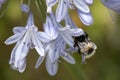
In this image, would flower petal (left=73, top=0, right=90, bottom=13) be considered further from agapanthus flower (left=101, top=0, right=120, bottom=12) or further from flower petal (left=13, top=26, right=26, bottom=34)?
flower petal (left=13, top=26, right=26, bottom=34)

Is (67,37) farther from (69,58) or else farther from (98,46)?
(98,46)

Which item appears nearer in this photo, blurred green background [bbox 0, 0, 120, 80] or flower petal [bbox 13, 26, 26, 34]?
flower petal [bbox 13, 26, 26, 34]

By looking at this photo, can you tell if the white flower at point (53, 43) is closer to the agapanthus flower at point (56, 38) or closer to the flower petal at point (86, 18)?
the agapanthus flower at point (56, 38)

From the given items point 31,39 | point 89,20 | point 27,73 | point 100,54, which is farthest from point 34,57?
point 89,20

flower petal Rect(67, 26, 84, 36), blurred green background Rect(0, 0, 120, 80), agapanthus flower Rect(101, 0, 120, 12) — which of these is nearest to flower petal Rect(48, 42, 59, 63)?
flower petal Rect(67, 26, 84, 36)

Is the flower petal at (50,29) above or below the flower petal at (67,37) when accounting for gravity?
above

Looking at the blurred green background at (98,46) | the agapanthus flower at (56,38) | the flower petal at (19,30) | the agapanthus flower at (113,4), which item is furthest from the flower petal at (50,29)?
the blurred green background at (98,46)

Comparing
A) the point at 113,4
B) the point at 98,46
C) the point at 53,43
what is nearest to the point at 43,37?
the point at 53,43
